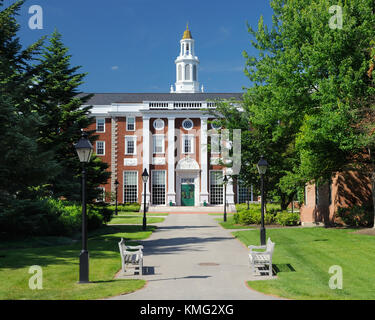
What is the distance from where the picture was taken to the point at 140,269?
12039mm

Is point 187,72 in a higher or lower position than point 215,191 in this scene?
higher

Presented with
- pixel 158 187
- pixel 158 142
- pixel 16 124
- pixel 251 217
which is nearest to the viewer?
pixel 16 124

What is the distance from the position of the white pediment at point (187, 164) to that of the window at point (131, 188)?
6.18 metres

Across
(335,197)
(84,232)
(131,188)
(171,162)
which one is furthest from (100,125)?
(84,232)

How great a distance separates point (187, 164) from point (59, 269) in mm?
43939

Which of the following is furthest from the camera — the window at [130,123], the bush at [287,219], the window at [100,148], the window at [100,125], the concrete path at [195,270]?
the window at [100,125]

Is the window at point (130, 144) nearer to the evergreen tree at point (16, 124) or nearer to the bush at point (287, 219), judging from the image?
the bush at point (287, 219)

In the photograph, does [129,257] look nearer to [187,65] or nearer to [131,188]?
[131,188]

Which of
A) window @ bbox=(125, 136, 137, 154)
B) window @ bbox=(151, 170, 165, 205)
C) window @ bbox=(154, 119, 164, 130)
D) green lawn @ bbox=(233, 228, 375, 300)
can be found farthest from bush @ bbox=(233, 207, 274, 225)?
window @ bbox=(125, 136, 137, 154)

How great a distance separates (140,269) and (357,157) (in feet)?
50.2

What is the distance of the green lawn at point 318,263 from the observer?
9.70 m

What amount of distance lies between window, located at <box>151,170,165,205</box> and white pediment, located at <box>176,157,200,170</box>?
2464 millimetres

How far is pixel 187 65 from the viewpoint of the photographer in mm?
78312

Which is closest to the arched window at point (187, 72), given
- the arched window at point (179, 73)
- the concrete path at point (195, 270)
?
the arched window at point (179, 73)
